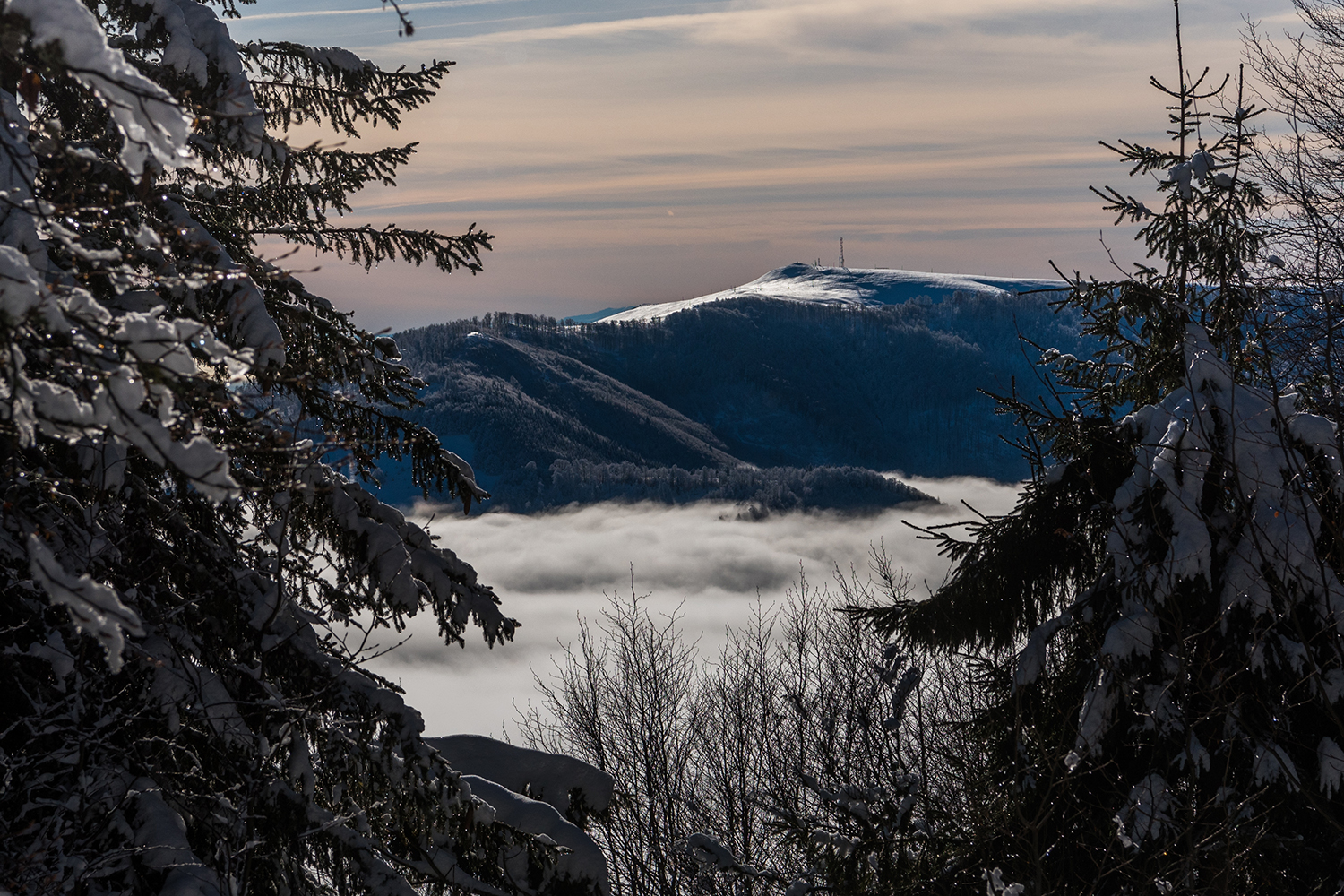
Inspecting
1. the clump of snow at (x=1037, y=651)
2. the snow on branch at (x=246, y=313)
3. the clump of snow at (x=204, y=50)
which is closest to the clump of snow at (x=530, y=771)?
the clump of snow at (x=1037, y=651)

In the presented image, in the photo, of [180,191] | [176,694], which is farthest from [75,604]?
[180,191]

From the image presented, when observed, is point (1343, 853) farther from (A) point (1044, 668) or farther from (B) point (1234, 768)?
(A) point (1044, 668)

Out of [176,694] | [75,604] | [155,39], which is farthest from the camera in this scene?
[155,39]

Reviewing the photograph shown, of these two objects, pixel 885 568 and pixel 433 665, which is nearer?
pixel 885 568

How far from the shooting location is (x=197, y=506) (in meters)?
5.21

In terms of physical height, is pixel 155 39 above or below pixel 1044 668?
above

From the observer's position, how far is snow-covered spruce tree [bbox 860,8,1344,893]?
190 inches

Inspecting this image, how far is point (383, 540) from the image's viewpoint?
18.0 ft

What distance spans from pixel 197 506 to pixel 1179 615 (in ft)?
16.9

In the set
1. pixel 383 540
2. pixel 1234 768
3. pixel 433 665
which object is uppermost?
pixel 383 540

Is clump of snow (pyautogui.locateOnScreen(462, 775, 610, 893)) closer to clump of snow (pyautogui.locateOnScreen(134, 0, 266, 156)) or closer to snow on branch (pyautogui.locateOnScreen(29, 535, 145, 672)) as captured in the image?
clump of snow (pyautogui.locateOnScreen(134, 0, 266, 156))

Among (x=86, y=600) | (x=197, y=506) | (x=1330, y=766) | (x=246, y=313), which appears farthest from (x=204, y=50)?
(x=1330, y=766)

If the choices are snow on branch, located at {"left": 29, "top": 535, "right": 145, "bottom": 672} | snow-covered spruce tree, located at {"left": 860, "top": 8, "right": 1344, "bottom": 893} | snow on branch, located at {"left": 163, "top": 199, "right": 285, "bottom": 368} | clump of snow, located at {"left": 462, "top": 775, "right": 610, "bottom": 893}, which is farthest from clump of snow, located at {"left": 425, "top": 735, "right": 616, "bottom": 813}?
snow on branch, located at {"left": 29, "top": 535, "right": 145, "bottom": 672}

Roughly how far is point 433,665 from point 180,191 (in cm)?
14872
